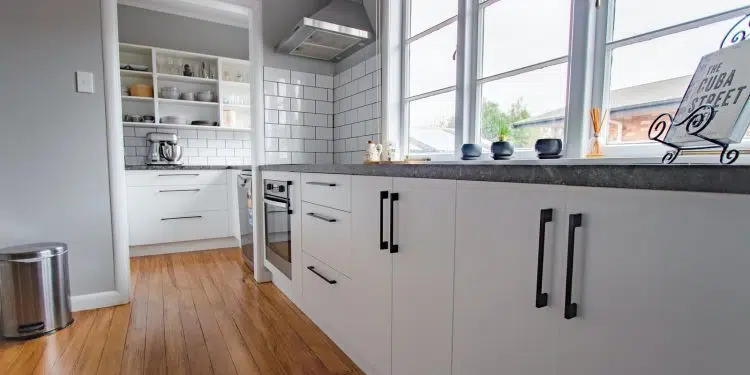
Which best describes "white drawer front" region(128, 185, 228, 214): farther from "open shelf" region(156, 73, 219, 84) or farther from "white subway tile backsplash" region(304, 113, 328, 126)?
"white subway tile backsplash" region(304, 113, 328, 126)

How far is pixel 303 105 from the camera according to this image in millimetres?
2951

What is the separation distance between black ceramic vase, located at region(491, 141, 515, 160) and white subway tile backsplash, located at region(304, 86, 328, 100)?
5.78 ft

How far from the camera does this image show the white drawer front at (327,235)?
162 cm

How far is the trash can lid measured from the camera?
6.22 ft

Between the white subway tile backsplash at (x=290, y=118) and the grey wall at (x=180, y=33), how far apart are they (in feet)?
6.96

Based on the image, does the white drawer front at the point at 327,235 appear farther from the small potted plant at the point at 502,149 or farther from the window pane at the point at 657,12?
the window pane at the point at 657,12

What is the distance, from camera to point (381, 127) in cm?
256

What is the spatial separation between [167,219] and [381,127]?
2478 millimetres

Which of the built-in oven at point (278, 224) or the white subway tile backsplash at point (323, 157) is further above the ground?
the white subway tile backsplash at point (323, 157)

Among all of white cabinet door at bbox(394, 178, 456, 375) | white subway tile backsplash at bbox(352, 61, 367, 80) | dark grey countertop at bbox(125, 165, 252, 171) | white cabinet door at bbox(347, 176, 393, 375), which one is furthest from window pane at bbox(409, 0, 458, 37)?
dark grey countertop at bbox(125, 165, 252, 171)

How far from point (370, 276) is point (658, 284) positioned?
98 centimetres

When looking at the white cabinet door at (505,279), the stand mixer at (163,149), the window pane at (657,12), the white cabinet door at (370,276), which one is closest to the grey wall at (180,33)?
the stand mixer at (163,149)

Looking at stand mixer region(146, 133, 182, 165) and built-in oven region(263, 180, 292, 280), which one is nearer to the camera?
built-in oven region(263, 180, 292, 280)

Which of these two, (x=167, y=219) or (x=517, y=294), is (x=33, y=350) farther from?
(x=517, y=294)
